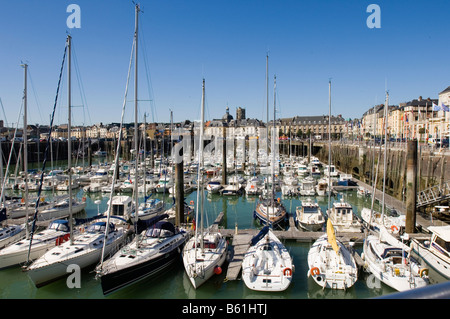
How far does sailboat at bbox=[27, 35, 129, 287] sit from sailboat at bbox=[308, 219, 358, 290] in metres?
9.66

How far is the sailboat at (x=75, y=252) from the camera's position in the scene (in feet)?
48.2

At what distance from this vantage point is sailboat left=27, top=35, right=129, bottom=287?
14688mm

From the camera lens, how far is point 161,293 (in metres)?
14.9

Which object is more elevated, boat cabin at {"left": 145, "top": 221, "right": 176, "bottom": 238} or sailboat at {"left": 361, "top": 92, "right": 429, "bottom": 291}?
boat cabin at {"left": 145, "top": 221, "right": 176, "bottom": 238}

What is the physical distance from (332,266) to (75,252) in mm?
12656

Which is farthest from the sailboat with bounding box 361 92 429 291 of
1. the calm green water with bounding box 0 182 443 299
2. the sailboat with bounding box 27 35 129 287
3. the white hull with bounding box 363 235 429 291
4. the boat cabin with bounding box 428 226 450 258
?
the sailboat with bounding box 27 35 129 287

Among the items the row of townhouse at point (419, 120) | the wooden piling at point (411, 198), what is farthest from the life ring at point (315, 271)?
the row of townhouse at point (419, 120)

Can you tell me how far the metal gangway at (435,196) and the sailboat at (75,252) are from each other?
22.7 meters

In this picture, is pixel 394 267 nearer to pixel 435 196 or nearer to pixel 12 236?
pixel 435 196

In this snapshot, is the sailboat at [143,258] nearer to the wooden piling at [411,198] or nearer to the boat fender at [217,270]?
the boat fender at [217,270]

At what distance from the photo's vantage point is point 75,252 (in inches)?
637

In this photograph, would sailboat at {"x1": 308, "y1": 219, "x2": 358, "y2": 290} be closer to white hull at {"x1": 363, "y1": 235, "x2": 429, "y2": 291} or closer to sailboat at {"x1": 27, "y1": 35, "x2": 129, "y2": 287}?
white hull at {"x1": 363, "y1": 235, "x2": 429, "y2": 291}
